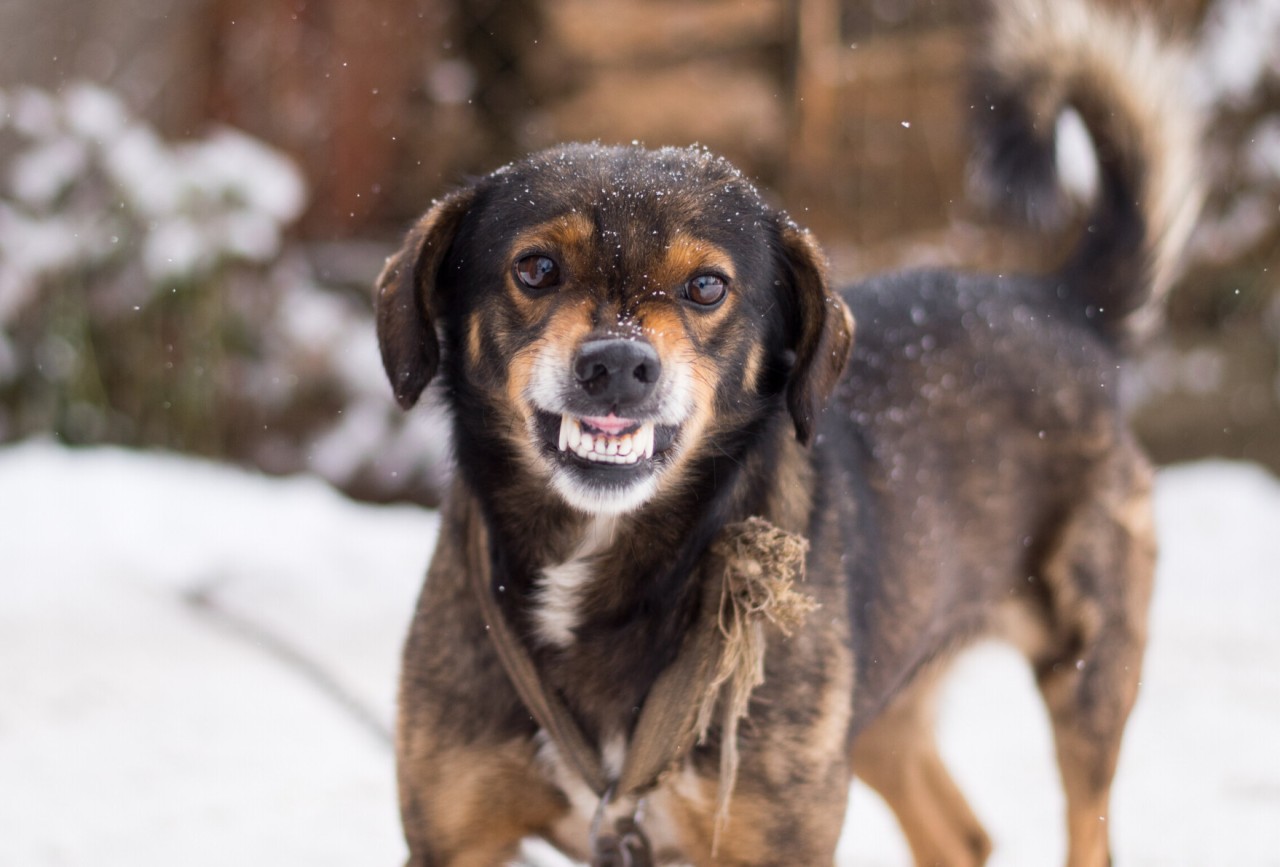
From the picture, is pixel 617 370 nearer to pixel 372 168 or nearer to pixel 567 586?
pixel 567 586

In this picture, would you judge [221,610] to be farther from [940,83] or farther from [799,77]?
[940,83]

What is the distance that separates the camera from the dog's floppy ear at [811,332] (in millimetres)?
2281

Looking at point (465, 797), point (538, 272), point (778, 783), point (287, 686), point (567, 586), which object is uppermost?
point (538, 272)

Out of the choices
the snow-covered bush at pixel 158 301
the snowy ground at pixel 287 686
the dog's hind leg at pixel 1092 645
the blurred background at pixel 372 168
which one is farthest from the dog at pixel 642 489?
the blurred background at pixel 372 168

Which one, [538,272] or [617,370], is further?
[538,272]

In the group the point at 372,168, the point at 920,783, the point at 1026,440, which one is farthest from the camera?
the point at 372,168

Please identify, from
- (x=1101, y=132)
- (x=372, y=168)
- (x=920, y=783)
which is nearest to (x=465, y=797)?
(x=920, y=783)

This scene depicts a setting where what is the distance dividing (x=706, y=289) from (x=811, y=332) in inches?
9.6

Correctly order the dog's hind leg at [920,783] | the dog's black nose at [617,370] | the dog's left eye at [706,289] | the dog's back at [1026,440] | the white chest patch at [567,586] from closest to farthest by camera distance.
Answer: the dog's black nose at [617,370] < the dog's left eye at [706,289] < the white chest patch at [567,586] < the dog's back at [1026,440] < the dog's hind leg at [920,783]

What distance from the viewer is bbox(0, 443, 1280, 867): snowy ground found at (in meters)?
3.15

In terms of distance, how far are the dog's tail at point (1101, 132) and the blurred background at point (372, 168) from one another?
2706mm

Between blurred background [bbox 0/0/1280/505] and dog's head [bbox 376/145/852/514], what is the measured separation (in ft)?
12.5

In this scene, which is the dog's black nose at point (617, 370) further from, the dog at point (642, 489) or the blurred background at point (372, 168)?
the blurred background at point (372, 168)

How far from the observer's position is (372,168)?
6852 millimetres
